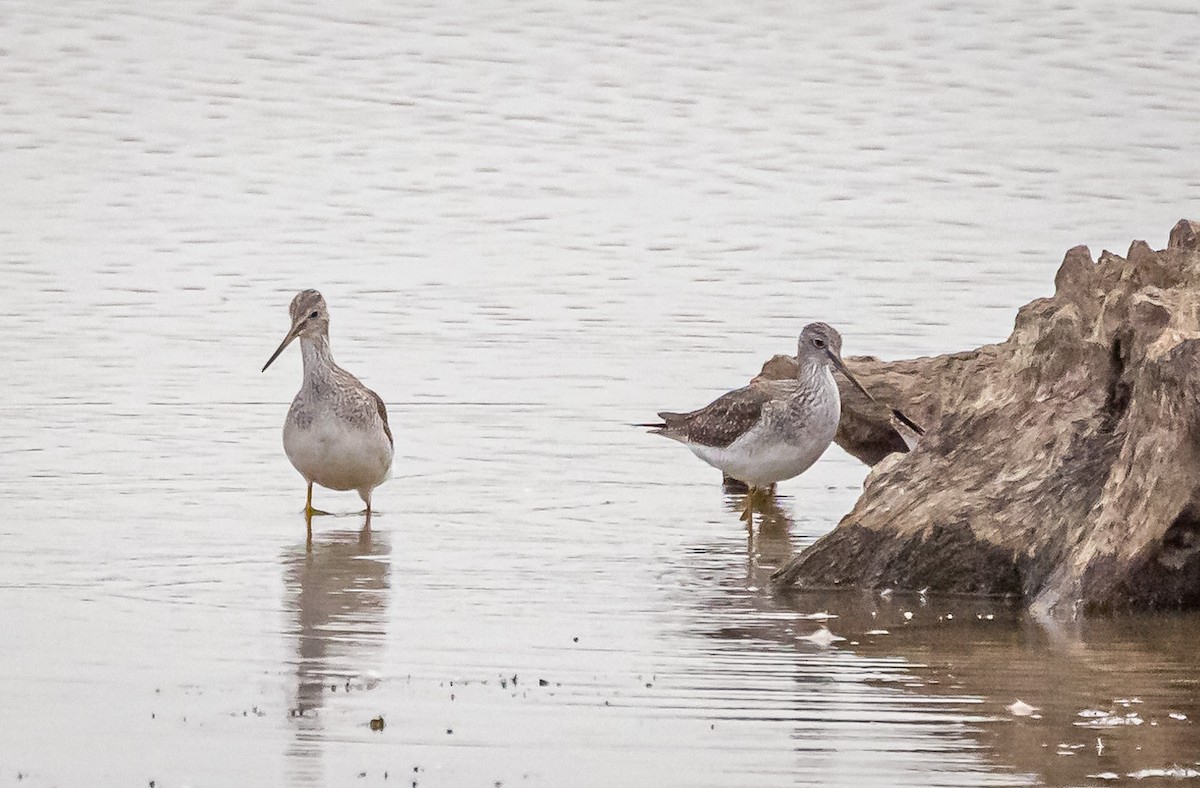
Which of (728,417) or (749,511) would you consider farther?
(728,417)

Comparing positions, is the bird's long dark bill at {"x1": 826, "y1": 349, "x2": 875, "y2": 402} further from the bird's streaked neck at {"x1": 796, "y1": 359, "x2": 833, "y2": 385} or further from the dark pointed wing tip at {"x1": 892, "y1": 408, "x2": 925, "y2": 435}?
the dark pointed wing tip at {"x1": 892, "y1": 408, "x2": 925, "y2": 435}

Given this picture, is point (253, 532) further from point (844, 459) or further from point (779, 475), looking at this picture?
point (844, 459)

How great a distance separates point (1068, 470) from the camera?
11.1m

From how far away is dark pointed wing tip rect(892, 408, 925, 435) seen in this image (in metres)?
14.1

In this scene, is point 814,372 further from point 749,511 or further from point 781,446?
point 749,511

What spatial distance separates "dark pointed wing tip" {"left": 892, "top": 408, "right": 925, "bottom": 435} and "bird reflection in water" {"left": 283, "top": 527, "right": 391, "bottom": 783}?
3453mm

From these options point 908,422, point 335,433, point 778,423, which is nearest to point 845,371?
point 908,422

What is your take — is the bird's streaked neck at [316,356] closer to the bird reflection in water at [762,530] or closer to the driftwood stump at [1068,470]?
the bird reflection in water at [762,530]

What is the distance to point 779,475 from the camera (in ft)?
A: 45.6

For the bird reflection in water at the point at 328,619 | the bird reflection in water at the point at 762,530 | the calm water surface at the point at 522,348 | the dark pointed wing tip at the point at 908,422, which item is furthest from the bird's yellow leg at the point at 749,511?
the bird reflection in water at the point at 328,619

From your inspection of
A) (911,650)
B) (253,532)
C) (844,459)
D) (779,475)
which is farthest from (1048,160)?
(911,650)

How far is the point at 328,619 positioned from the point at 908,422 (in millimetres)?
4908

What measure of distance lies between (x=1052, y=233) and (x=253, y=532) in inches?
537

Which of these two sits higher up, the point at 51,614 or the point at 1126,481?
the point at 1126,481
